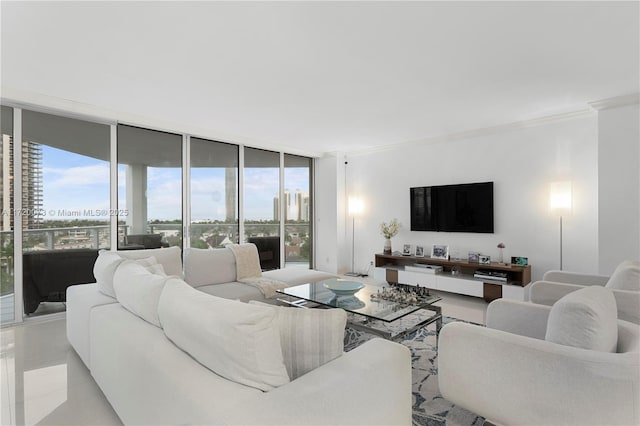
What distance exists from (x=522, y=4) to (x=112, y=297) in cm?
342

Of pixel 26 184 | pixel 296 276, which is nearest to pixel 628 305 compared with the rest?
pixel 296 276

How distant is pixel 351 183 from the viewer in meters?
6.58

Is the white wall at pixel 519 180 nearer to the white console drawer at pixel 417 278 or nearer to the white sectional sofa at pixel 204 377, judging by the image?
the white console drawer at pixel 417 278

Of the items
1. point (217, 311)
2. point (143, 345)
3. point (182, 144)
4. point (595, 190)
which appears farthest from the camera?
point (182, 144)

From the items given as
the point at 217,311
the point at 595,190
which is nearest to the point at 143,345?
the point at 217,311

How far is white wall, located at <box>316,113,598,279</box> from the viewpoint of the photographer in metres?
4.03

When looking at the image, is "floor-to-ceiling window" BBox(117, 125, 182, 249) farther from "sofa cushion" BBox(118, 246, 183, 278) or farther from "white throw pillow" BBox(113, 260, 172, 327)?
"white throw pillow" BBox(113, 260, 172, 327)

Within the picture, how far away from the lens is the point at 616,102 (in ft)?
11.6

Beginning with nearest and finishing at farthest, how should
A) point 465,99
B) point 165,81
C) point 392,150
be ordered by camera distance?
point 165,81 < point 465,99 < point 392,150

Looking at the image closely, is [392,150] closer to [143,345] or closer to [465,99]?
[465,99]

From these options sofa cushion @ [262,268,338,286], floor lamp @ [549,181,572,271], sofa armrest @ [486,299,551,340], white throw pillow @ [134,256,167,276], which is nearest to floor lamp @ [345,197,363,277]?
sofa cushion @ [262,268,338,286]

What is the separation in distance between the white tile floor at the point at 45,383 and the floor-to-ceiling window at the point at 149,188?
4.79ft

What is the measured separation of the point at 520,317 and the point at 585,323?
2.71 ft

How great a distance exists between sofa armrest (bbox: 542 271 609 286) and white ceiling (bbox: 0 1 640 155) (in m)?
1.87
